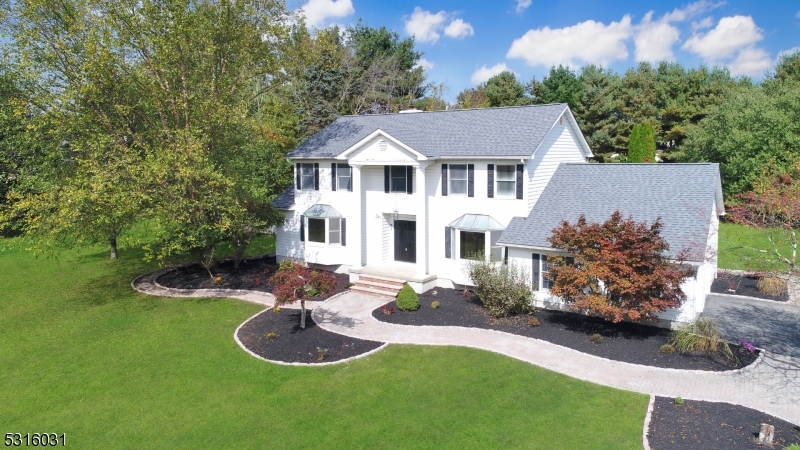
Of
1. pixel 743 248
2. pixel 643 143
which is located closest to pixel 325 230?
pixel 743 248

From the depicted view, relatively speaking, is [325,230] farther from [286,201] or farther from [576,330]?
[576,330]

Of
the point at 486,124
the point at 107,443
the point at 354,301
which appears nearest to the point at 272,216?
the point at 354,301

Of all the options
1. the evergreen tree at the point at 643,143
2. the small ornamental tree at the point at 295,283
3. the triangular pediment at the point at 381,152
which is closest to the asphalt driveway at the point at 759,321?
the triangular pediment at the point at 381,152

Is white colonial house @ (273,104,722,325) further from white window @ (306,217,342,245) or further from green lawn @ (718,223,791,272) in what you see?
green lawn @ (718,223,791,272)

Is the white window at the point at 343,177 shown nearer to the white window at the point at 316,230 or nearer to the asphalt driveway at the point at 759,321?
the white window at the point at 316,230

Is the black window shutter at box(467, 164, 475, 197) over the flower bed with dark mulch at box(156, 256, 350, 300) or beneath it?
over

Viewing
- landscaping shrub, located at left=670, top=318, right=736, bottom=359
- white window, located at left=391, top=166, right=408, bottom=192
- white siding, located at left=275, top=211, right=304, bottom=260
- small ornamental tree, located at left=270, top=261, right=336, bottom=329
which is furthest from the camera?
white siding, located at left=275, top=211, right=304, bottom=260

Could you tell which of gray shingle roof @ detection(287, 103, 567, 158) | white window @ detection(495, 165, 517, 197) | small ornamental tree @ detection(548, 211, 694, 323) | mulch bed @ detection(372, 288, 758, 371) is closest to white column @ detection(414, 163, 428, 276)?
gray shingle roof @ detection(287, 103, 567, 158)
